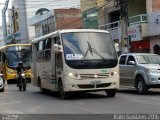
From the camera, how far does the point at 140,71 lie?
1973 centimetres

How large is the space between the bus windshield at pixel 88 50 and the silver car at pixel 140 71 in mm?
1812

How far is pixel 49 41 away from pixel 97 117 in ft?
28.1

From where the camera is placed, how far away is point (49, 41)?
20422 mm

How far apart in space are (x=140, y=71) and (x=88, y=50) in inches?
113

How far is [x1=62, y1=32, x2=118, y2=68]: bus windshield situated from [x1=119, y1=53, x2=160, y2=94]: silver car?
5.94ft

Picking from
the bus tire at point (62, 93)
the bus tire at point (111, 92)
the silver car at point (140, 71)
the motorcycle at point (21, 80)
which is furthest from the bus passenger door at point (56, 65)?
the motorcycle at point (21, 80)

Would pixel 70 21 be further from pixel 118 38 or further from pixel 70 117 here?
pixel 70 117

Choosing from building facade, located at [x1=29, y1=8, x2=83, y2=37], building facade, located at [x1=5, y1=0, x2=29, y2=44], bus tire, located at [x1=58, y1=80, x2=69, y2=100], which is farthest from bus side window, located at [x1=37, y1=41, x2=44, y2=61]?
building facade, located at [x1=5, y1=0, x2=29, y2=44]

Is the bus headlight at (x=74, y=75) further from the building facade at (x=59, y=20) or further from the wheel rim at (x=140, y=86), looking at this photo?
the building facade at (x=59, y=20)

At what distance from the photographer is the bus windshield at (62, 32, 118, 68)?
17.9 metres

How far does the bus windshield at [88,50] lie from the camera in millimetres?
17891

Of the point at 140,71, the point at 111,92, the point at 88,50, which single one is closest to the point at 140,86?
the point at 140,71

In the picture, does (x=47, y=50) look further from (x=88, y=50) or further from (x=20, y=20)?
(x=20, y=20)

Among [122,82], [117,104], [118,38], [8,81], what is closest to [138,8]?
[118,38]
